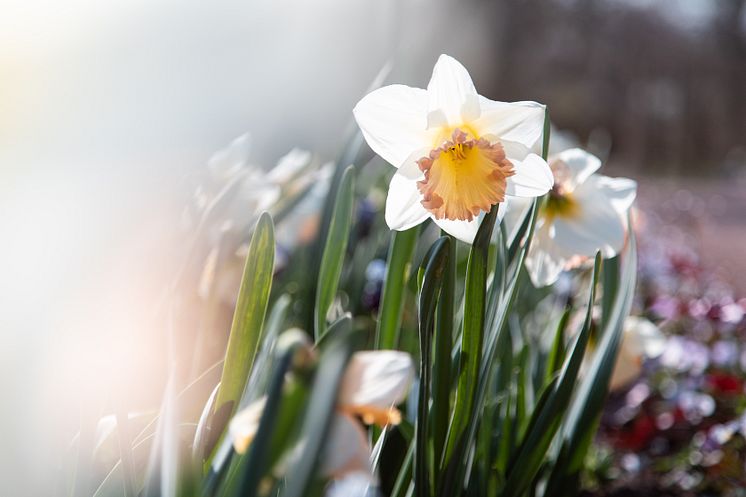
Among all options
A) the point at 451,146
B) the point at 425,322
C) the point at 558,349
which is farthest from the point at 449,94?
the point at 558,349

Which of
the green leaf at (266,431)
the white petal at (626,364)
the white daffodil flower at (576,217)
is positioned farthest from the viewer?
the white petal at (626,364)

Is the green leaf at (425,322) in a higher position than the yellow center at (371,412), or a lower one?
lower

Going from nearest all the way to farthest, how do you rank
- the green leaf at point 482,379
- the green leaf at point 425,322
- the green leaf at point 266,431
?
the green leaf at point 266,431 → the green leaf at point 425,322 → the green leaf at point 482,379

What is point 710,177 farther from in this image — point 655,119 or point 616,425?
point 616,425

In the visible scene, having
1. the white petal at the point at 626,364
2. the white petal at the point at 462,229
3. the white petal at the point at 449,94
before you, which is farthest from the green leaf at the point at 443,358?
the white petal at the point at 626,364

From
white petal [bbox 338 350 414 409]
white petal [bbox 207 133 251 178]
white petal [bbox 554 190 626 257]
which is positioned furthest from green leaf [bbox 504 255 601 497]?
white petal [bbox 207 133 251 178]

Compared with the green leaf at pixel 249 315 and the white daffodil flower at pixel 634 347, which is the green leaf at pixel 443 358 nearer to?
the green leaf at pixel 249 315
